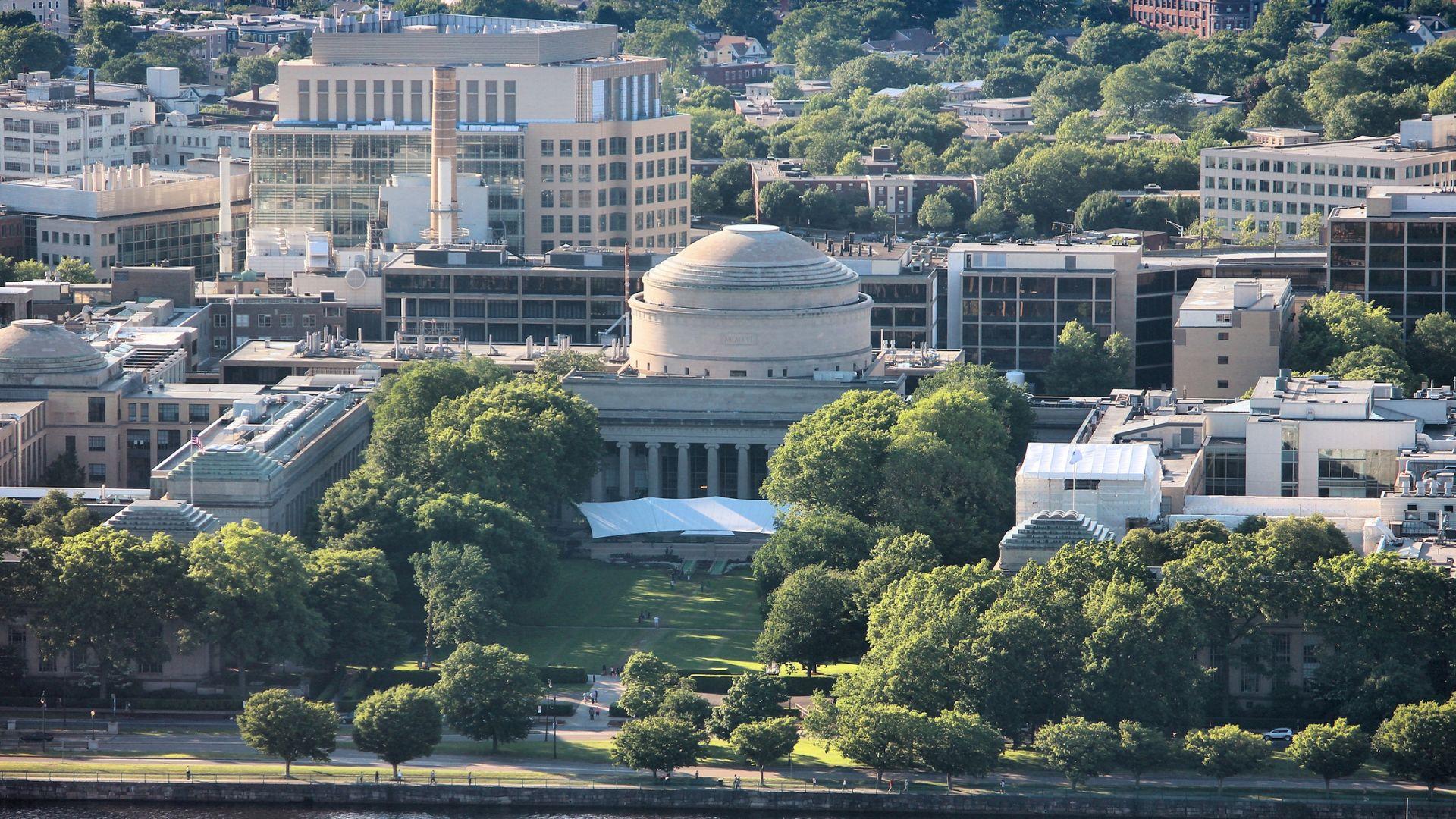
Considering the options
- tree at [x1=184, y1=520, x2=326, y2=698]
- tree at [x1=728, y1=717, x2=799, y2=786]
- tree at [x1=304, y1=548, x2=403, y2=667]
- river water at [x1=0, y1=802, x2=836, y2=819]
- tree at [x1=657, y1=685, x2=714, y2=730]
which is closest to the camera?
river water at [x1=0, y1=802, x2=836, y2=819]

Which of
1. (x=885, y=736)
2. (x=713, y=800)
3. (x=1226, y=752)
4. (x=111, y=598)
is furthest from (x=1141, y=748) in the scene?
(x=111, y=598)

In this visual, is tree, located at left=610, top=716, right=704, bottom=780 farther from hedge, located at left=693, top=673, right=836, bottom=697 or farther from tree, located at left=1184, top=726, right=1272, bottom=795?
tree, located at left=1184, top=726, right=1272, bottom=795

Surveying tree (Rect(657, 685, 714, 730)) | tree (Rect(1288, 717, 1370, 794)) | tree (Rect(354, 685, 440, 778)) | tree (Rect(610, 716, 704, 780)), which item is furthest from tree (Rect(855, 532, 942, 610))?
tree (Rect(354, 685, 440, 778))

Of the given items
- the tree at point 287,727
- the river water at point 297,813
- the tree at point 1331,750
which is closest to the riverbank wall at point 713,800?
the river water at point 297,813

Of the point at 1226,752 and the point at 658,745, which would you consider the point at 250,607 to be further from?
the point at 1226,752

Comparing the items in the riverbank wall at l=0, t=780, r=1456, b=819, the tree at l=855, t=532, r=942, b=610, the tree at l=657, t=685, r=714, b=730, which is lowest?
the riverbank wall at l=0, t=780, r=1456, b=819
